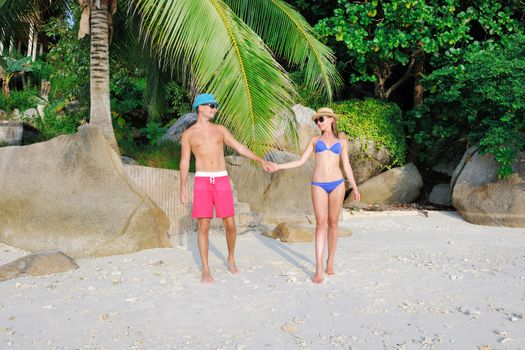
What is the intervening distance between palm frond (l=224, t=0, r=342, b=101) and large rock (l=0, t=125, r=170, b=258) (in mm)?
3348

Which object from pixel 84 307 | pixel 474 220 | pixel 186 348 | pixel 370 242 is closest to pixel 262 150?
pixel 370 242

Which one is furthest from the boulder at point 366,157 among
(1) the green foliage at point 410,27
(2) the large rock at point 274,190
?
(2) the large rock at point 274,190

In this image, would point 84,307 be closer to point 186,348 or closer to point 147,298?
point 147,298

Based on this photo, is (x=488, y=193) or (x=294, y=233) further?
(x=488, y=193)

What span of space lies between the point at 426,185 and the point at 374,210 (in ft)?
7.94

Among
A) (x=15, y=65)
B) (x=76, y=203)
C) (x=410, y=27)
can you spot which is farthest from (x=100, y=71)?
(x=15, y=65)

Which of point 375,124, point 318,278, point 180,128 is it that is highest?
point 375,124

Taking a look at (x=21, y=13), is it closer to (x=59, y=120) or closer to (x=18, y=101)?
(x=59, y=120)

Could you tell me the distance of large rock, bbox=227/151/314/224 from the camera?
844cm

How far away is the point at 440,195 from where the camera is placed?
1127 cm

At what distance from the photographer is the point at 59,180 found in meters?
6.27

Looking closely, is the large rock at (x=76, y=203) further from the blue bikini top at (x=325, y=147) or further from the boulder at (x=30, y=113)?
the boulder at (x=30, y=113)

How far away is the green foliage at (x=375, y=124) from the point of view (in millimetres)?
10711

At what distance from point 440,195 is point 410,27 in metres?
3.60
